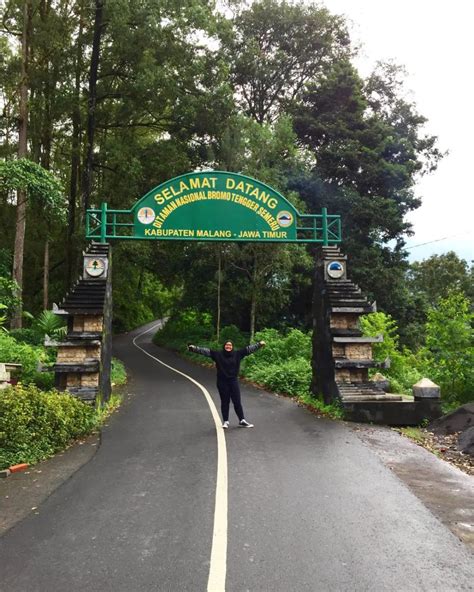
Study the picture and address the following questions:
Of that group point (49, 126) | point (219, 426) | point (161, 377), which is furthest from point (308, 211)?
point (219, 426)

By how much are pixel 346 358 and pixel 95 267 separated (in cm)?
646

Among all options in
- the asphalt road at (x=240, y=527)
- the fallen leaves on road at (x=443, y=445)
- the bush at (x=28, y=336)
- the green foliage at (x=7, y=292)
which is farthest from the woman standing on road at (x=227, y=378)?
the bush at (x=28, y=336)

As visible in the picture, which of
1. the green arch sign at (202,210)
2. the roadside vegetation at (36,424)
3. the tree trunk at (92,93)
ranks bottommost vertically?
the roadside vegetation at (36,424)

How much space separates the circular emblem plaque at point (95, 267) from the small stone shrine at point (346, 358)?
561 centimetres

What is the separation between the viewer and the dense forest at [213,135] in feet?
72.1

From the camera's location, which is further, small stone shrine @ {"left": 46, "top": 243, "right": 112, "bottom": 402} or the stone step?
small stone shrine @ {"left": 46, "top": 243, "right": 112, "bottom": 402}

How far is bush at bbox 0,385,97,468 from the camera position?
7.04 m

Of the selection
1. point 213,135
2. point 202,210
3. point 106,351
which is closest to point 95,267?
point 106,351

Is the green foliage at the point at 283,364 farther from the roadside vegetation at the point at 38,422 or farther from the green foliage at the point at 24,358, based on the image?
the green foliage at the point at 24,358

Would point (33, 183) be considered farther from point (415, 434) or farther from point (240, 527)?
point (415, 434)

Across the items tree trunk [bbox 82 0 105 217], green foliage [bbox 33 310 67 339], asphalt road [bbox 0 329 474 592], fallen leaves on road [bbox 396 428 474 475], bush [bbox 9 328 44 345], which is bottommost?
fallen leaves on road [bbox 396 428 474 475]

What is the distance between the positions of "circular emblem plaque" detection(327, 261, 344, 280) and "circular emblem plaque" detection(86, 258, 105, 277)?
5.70 meters

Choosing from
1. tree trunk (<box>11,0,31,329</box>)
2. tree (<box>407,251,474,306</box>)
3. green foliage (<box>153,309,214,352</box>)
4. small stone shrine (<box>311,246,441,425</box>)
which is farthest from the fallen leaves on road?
tree (<box>407,251,474,306</box>)

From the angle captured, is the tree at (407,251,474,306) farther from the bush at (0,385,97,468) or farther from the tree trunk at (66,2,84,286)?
the bush at (0,385,97,468)
